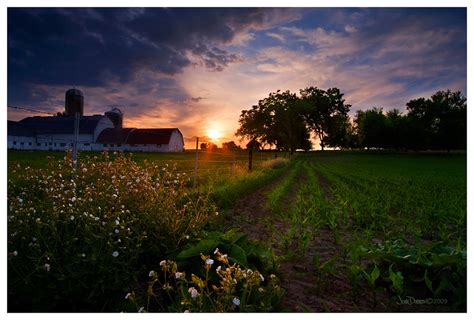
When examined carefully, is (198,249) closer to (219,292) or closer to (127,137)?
(219,292)

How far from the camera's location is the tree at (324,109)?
60.1 m

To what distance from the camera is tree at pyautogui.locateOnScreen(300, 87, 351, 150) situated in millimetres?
60094

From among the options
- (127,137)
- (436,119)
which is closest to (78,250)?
(127,137)

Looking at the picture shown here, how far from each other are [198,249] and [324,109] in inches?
2431

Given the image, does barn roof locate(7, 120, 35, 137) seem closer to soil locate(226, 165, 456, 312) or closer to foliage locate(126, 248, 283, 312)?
foliage locate(126, 248, 283, 312)

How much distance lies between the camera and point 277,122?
56.9 m

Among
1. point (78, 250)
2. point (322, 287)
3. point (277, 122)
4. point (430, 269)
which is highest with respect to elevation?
point (277, 122)

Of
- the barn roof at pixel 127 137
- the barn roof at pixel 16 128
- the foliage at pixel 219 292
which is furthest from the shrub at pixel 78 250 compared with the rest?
the barn roof at pixel 127 137

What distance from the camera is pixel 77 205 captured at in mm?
3473

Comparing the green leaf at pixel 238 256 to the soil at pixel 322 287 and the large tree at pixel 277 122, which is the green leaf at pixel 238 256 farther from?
the large tree at pixel 277 122

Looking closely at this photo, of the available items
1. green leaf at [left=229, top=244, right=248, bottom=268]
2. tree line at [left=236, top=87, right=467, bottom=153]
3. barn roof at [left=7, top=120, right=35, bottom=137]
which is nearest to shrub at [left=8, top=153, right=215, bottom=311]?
green leaf at [left=229, top=244, right=248, bottom=268]
